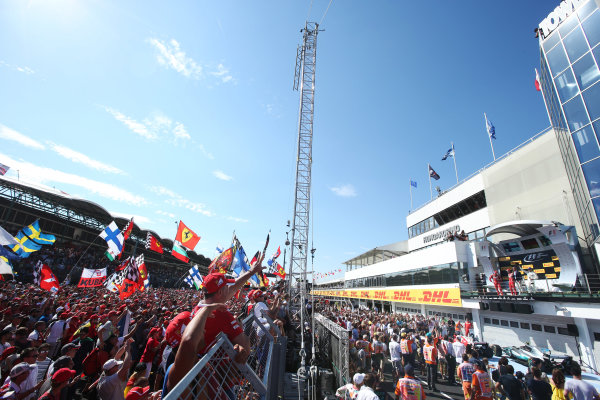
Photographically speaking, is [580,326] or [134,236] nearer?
[580,326]

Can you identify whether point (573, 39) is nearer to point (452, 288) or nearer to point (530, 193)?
point (530, 193)

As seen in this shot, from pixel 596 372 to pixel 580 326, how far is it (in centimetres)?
179

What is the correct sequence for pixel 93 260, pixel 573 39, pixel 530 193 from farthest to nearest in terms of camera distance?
pixel 93 260 → pixel 530 193 → pixel 573 39

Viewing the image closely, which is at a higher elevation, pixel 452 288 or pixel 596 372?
pixel 452 288

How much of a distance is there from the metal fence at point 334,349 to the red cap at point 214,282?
6290 millimetres

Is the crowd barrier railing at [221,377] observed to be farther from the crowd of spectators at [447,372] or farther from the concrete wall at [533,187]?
the concrete wall at [533,187]

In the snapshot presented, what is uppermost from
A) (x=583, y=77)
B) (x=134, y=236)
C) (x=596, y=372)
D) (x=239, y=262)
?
(x=583, y=77)

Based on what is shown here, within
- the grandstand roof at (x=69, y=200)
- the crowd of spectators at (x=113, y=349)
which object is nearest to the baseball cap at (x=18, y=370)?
the crowd of spectators at (x=113, y=349)

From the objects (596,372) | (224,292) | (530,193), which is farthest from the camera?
(530,193)

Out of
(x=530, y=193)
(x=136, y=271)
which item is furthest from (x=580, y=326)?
(x=136, y=271)

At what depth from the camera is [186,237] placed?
50.7ft

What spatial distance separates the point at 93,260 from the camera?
36062 mm

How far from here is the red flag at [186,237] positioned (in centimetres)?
1516

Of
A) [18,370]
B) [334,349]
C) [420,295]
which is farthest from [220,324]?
[420,295]
